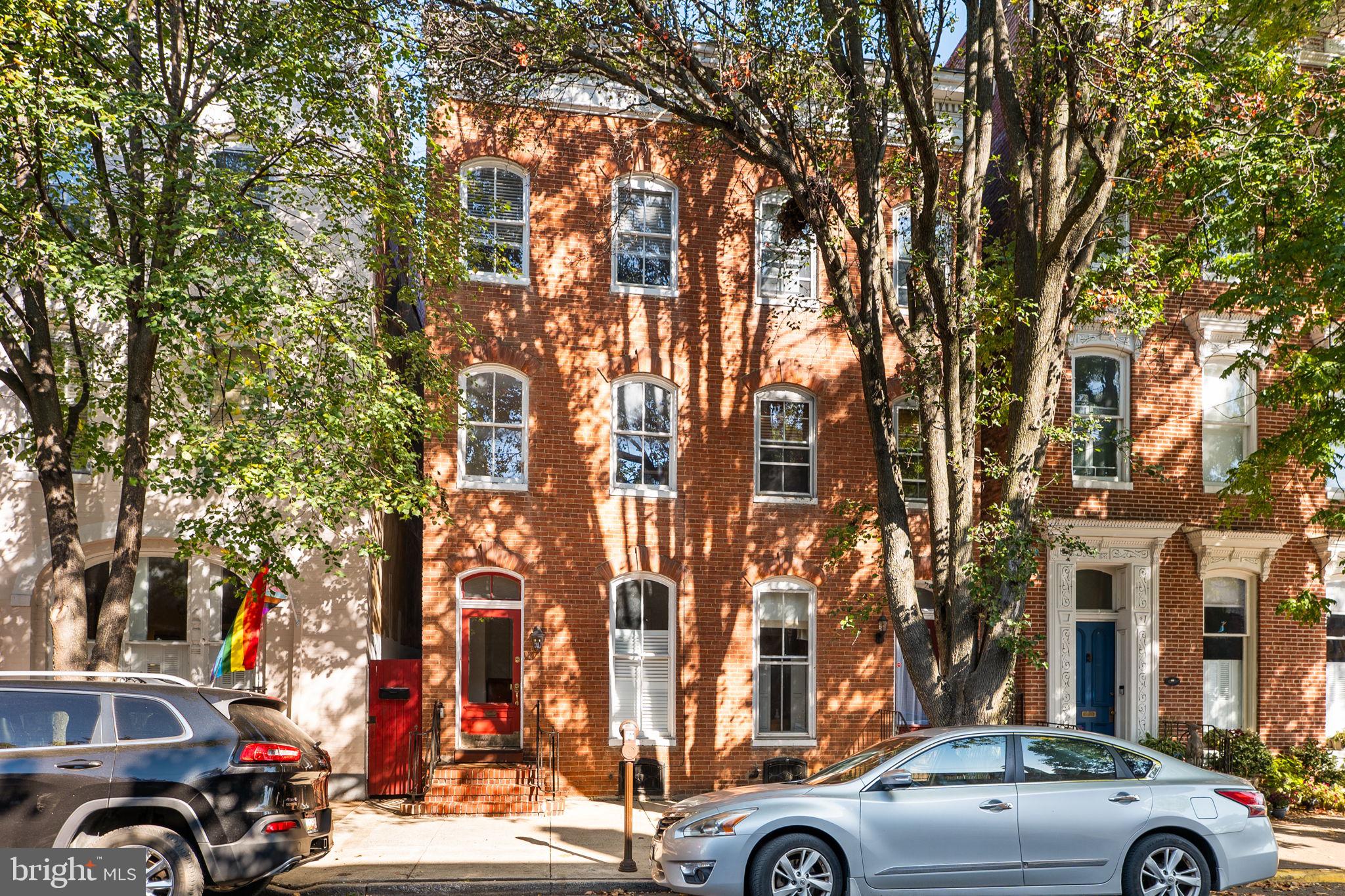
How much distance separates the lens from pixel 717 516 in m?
15.5

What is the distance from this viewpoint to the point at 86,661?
402 inches

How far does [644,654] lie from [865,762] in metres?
6.68

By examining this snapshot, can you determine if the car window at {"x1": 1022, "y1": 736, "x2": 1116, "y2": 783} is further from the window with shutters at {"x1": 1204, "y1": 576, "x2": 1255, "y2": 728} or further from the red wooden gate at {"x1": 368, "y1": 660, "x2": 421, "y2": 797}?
the window with shutters at {"x1": 1204, "y1": 576, "x2": 1255, "y2": 728}

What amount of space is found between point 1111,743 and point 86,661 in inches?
367

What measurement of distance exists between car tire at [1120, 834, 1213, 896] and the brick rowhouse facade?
6.49m

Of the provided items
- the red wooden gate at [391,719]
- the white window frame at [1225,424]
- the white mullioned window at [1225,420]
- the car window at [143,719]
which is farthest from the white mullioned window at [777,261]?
the car window at [143,719]

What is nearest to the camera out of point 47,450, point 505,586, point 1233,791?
point 1233,791

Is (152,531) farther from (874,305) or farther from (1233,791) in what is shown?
(1233,791)

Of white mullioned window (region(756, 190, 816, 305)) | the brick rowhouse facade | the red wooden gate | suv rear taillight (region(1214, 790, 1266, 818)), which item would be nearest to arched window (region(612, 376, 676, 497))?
the brick rowhouse facade

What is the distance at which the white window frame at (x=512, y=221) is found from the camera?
1505 centimetres

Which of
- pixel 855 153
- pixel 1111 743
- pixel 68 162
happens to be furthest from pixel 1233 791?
pixel 68 162

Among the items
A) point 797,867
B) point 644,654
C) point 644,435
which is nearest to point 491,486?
point 644,435

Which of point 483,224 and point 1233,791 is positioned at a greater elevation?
point 483,224

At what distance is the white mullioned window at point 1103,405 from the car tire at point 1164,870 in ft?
26.4
